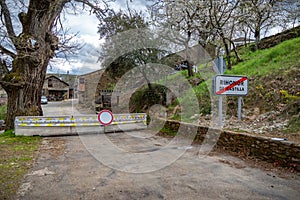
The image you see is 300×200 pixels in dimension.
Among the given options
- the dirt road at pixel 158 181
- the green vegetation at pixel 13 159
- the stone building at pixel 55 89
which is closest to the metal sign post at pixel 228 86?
the dirt road at pixel 158 181

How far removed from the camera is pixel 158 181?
324 cm

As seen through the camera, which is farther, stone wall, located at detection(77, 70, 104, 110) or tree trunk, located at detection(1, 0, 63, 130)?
stone wall, located at detection(77, 70, 104, 110)

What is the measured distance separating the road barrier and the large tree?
2.58 feet

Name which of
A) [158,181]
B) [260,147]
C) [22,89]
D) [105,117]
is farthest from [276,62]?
[22,89]

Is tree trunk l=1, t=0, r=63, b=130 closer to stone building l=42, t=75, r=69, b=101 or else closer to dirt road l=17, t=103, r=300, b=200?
dirt road l=17, t=103, r=300, b=200

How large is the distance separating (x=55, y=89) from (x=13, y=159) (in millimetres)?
44935

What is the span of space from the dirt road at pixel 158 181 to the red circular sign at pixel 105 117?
9.49 feet

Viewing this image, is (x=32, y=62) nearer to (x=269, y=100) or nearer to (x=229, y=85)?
(x=229, y=85)

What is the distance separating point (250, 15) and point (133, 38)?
5.91 m

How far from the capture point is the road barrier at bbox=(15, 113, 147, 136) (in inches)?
270

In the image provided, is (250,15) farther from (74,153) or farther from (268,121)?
(74,153)

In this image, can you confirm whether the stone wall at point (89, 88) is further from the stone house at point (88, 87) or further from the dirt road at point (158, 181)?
the dirt road at point (158, 181)

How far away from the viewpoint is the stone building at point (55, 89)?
43.8m

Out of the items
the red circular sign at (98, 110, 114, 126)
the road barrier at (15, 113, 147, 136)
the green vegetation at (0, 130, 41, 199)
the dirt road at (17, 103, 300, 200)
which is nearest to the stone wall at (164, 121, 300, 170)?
the dirt road at (17, 103, 300, 200)
